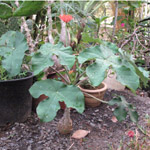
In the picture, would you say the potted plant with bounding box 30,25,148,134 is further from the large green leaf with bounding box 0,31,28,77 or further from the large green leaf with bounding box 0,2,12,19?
the large green leaf with bounding box 0,2,12,19

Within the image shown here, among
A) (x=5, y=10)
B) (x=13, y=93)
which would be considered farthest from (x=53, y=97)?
(x=5, y=10)

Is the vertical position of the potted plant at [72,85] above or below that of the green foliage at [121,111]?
above

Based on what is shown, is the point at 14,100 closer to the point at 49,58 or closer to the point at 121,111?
the point at 49,58

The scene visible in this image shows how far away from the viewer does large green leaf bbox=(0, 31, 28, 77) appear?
0.88 metres

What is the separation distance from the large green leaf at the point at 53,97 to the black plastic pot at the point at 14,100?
0.44 metres

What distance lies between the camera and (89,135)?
1.30 m

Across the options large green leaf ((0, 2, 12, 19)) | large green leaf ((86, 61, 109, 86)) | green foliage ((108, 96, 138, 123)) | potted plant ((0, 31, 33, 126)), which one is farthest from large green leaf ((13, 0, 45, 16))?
green foliage ((108, 96, 138, 123))

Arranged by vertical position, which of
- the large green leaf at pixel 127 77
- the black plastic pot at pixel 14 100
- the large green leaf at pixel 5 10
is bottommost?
the black plastic pot at pixel 14 100

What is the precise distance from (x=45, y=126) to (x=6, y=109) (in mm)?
325

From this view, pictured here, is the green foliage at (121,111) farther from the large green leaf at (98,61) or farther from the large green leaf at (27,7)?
the large green leaf at (27,7)

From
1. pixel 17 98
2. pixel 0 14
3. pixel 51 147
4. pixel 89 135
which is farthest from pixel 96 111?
pixel 0 14

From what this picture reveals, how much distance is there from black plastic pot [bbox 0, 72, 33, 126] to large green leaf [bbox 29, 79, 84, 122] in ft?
1.45

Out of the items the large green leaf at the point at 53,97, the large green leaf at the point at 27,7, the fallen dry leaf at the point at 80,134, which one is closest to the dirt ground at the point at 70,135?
the fallen dry leaf at the point at 80,134

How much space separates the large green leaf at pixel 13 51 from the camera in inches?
34.7
